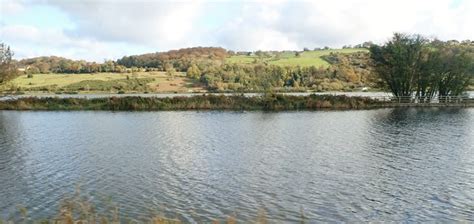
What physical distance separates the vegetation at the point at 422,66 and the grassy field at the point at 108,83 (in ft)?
131

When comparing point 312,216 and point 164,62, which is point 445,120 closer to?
point 312,216

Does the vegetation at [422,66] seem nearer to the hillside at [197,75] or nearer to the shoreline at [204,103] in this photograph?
the shoreline at [204,103]

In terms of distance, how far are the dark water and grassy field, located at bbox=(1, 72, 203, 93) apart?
55.8 metres

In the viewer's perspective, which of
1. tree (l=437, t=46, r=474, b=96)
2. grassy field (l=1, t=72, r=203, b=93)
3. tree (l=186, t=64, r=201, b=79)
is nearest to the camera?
tree (l=437, t=46, r=474, b=96)

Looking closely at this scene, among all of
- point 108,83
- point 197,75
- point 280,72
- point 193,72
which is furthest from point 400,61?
point 108,83

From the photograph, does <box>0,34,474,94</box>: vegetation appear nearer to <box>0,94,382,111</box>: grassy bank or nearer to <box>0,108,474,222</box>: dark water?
<box>0,94,382,111</box>: grassy bank

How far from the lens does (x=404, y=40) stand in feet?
179

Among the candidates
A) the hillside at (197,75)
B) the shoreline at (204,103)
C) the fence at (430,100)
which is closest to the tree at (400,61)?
the fence at (430,100)

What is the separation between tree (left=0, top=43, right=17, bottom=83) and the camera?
185ft

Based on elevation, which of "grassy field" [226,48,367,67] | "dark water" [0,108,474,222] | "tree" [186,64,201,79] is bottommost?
"dark water" [0,108,474,222]

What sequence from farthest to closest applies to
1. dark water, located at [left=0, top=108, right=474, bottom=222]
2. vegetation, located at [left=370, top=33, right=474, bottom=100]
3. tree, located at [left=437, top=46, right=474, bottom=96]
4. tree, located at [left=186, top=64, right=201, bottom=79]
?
1. tree, located at [left=186, top=64, right=201, bottom=79]
2. vegetation, located at [left=370, top=33, right=474, bottom=100]
3. tree, located at [left=437, top=46, right=474, bottom=96]
4. dark water, located at [left=0, top=108, right=474, bottom=222]

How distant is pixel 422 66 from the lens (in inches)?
2131

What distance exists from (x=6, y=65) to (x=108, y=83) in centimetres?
3279

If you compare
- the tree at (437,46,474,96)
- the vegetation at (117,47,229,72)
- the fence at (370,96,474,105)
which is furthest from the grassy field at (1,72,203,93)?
the tree at (437,46,474,96)
